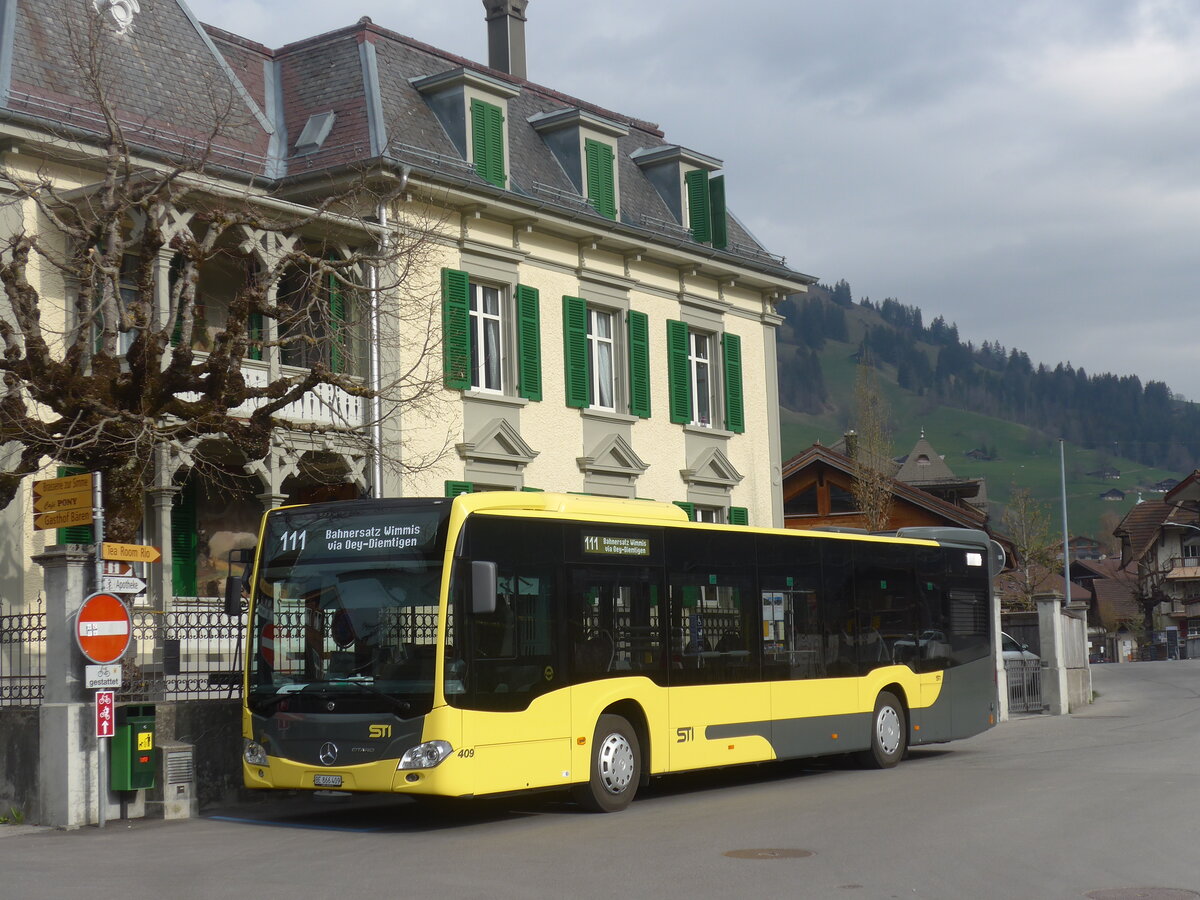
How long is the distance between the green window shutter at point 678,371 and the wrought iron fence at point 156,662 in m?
15.8

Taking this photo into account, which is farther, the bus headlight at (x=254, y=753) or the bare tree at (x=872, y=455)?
the bare tree at (x=872, y=455)

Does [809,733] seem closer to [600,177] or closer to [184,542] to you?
[184,542]

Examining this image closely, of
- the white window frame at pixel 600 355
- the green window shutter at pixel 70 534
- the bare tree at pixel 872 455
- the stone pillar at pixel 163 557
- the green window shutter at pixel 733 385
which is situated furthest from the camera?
the bare tree at pixel 872 455

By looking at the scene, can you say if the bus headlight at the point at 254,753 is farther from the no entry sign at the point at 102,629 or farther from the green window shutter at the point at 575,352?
the green window shutter at the point at 575,352

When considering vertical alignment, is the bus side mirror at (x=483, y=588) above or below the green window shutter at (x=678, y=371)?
below

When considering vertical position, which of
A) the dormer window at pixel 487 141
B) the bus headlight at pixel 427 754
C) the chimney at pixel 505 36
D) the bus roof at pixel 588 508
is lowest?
the bus headlight at pixel 427 754

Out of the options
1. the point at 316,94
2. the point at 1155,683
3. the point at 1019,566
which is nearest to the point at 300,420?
the point at 316,94

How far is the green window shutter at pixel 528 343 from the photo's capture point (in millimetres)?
27469

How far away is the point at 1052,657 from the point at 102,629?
Answer: 2028 cm

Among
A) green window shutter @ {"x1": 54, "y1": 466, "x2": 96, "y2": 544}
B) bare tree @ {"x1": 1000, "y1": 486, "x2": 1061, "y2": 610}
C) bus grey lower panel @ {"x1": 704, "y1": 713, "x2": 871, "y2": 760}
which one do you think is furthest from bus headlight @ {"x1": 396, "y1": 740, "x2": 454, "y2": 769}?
bare tree @ {"x1": 1000, "y1": 486, "x2": 1061, "y2": 610}

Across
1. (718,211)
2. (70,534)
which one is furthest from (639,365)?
(70,534)

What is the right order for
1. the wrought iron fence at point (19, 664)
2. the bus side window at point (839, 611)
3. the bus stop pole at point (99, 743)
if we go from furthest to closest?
the bus side window at point (839, 611)
the wrought iron fence at point (19, 664)
the bus stop pole at point (99, 743)

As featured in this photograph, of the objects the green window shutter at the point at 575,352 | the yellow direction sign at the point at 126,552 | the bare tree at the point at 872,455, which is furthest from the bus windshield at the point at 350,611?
the bare tree at the point at 872,455

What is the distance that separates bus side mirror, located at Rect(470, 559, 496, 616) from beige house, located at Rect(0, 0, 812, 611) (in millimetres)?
6451
